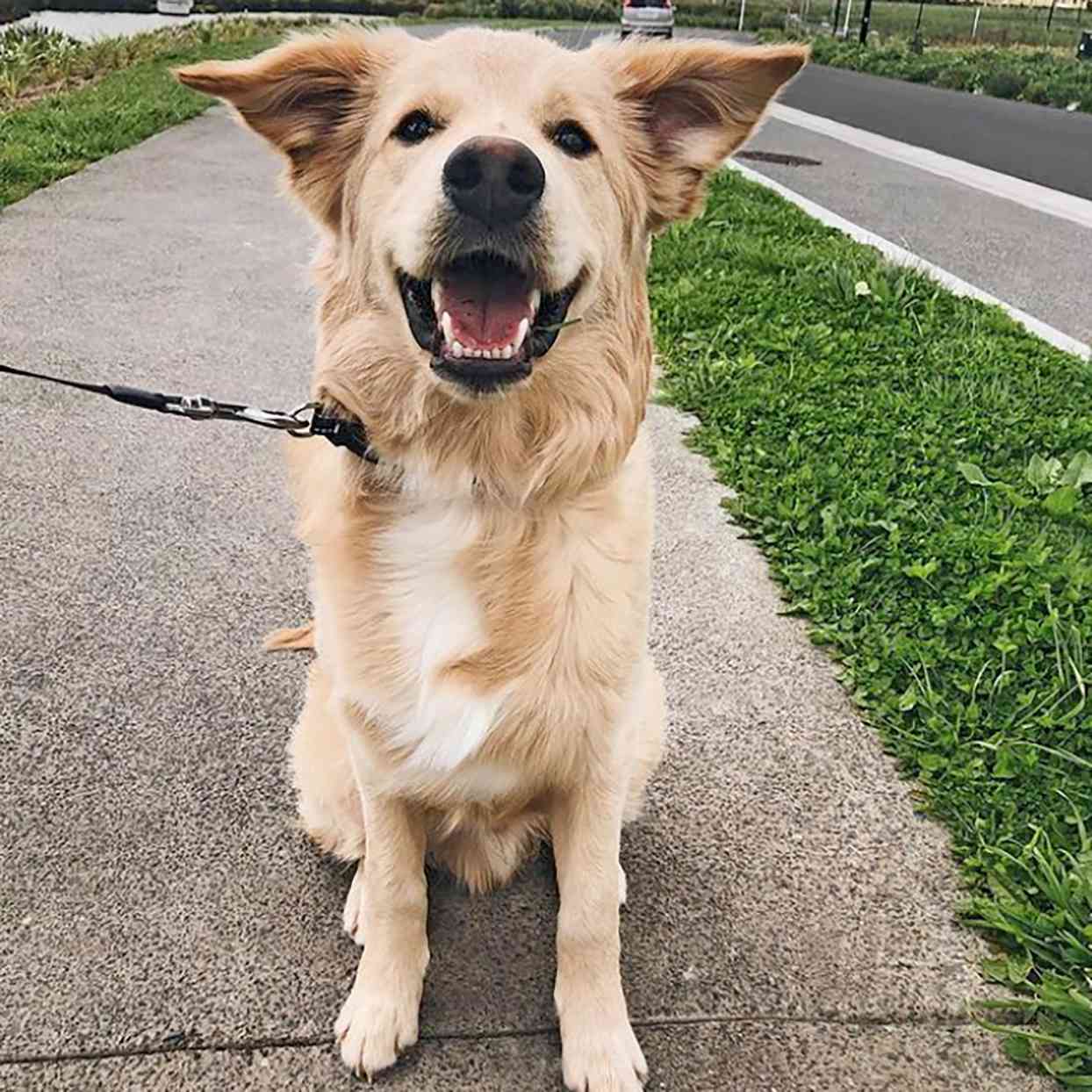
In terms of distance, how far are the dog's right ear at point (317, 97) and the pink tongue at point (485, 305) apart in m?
0.37

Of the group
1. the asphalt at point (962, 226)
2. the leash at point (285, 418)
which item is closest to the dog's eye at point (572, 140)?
the leash at point (285, 418)

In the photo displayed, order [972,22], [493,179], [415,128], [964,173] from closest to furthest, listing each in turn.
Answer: [493,179] → [415,128] → [964,173] → [972,22]

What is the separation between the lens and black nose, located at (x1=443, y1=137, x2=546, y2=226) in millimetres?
1712

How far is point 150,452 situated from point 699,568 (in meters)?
2.21

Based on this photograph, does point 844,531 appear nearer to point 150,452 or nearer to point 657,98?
point 657,98

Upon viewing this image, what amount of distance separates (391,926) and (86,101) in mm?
11841

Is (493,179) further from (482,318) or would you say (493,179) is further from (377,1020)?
(377,1020)

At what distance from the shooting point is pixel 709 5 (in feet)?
136

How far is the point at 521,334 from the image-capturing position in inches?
72.5

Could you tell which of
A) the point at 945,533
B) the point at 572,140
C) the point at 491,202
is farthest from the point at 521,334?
the point at 945,533

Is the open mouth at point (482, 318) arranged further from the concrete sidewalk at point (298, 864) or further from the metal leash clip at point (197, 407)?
the concrete sidewalk at point (298, 864)

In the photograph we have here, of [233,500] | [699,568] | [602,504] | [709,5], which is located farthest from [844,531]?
[709,5]

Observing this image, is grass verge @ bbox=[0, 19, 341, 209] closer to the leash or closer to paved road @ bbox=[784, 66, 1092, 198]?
the leash

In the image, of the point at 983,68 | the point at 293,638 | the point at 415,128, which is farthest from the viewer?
the point at 983,68
